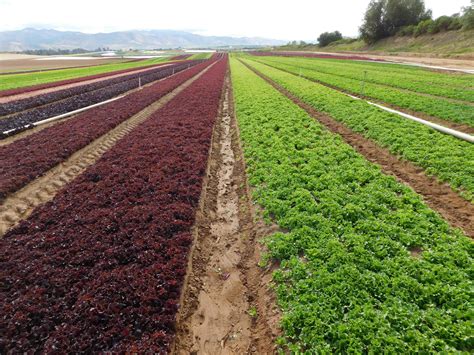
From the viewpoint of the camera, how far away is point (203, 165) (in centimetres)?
1295

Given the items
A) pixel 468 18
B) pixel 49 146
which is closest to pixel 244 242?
pixel 49 146

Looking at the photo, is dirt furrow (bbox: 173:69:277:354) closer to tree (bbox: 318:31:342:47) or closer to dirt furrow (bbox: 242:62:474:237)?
dirt furrow (bbox: 242:62:474:237)

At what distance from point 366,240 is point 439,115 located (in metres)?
14.9

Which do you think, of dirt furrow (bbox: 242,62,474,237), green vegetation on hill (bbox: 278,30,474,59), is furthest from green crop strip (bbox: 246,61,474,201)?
green vegetation on hill (bbox: 278,30,474,59)

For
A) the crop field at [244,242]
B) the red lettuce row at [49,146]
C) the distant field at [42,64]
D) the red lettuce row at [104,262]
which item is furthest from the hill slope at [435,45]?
→ the distant field at [42,64]

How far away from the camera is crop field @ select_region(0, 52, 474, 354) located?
5.53m

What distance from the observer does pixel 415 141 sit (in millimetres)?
13570

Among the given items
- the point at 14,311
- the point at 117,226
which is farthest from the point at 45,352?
the point at 117,226

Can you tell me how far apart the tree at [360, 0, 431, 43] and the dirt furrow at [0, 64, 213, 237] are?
10935 cm

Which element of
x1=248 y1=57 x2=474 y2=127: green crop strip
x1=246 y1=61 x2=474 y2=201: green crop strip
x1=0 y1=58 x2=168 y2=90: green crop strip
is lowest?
x1=246 y1=61 x2=474 y2=201: green crop strip

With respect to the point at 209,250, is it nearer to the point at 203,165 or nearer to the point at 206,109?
the point at 203,165

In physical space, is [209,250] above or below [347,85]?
below

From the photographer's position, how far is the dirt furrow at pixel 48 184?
10062 millimetres

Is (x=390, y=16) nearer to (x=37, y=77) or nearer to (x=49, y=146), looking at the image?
(x=37, y=77)
